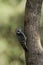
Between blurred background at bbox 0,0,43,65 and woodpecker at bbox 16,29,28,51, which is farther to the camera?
blurred background at bbox 0,0,43,65

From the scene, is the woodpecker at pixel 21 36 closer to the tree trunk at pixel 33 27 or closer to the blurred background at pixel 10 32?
the tree trunk at pixel 33 27

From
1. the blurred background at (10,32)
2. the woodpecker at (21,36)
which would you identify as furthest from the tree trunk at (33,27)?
the blurred background at (10,32)

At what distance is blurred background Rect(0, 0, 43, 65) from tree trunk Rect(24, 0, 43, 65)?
1.46m

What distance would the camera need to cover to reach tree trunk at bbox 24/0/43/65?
3.97 feet

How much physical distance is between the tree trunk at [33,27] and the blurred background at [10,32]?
1.46 meters

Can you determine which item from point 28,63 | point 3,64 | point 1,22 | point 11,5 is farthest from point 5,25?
point 28,63

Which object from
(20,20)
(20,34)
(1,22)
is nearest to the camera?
(20,34)

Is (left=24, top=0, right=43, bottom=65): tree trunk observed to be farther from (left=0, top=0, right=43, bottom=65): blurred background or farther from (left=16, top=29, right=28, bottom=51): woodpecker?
(left=0, top=0, right=43, bottom=65): blurred background

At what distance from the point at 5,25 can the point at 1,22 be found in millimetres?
52

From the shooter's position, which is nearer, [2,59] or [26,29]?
[26,29]

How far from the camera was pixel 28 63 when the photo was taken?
4.20 feet

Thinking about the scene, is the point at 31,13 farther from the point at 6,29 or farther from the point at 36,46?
the point at 6,29

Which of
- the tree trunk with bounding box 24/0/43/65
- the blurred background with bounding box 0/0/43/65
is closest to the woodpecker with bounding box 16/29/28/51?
the tree trunk with bounding box 24/0/43/65

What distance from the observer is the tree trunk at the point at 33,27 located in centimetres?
121
